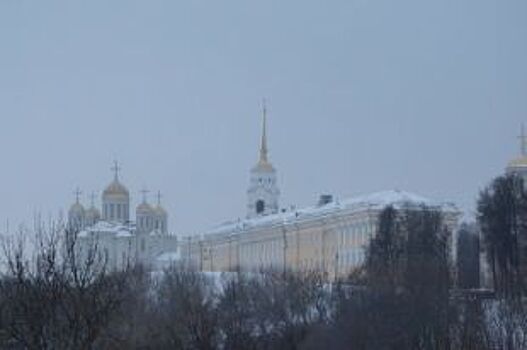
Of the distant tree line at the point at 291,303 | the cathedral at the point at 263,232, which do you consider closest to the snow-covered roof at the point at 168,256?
the cathedral at the point at 263,232

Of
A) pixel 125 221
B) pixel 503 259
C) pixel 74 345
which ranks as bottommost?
pixel 74 345

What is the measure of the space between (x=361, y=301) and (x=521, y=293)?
5579 mm

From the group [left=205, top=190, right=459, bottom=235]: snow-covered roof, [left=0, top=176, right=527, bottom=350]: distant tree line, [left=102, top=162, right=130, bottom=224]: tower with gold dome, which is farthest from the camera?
[left=102, top=162, right=130, bottom=224]: tower with gold dome

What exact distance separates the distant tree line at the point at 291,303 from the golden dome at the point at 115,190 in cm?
6015

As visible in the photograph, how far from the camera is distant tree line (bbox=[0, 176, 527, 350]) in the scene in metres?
18.3

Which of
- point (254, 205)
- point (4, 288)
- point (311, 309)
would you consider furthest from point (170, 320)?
point (254, 205)

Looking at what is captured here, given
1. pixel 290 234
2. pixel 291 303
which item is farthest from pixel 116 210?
pixel 291 303

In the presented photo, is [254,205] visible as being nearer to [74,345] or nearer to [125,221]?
[125,221]

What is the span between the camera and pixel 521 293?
1677 inches

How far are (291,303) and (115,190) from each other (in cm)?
7942

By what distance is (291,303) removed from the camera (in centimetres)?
4553

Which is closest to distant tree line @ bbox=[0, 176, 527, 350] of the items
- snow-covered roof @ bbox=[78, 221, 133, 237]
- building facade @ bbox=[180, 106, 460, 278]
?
building facade @ bbox=[180, 106, 460, 278]

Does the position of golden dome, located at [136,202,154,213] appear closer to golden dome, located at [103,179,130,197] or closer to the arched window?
golden dome, located at [103,179,130,197]

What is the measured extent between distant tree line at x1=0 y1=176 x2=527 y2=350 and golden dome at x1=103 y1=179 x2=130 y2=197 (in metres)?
60.1
